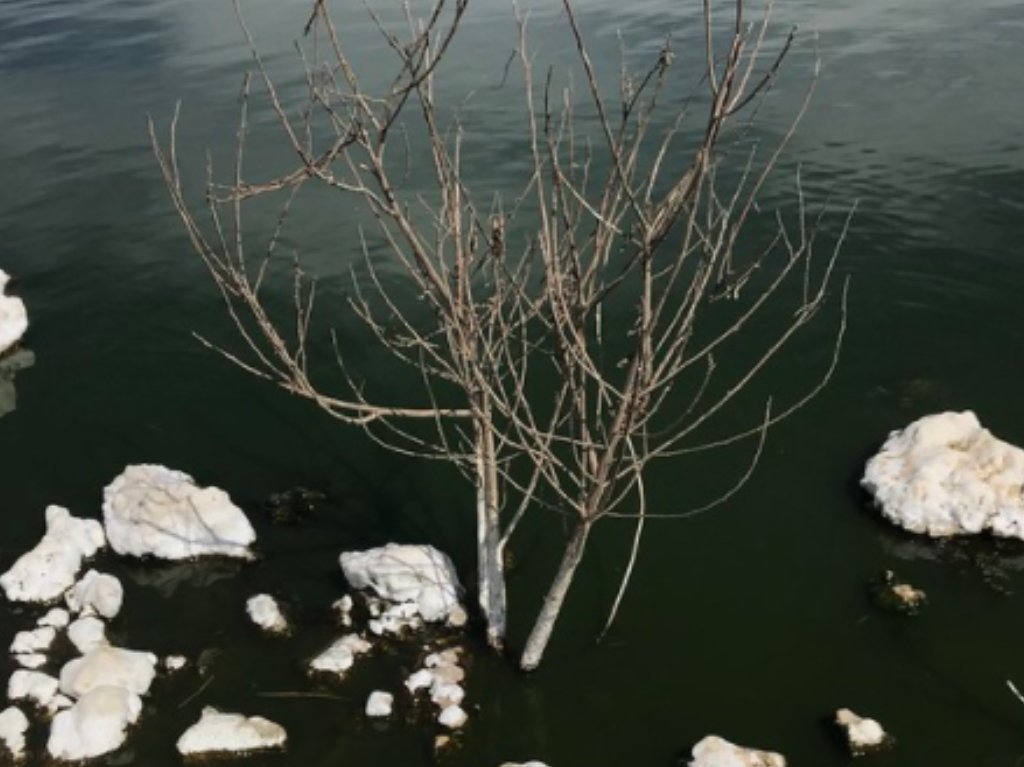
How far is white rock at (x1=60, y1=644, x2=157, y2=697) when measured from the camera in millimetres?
9391

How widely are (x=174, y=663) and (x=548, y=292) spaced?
5659 millimetres

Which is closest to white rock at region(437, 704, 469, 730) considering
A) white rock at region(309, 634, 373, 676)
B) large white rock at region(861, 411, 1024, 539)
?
white rock at region(309, 634, 373, 676)

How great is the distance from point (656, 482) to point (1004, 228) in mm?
9792

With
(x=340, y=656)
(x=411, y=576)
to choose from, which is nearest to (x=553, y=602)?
(x=411, y=576)

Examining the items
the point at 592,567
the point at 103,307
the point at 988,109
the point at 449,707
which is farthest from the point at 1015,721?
the point at 988,109

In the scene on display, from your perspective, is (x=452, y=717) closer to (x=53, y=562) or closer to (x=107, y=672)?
(x=107, y=672)

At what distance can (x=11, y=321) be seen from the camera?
15852mm

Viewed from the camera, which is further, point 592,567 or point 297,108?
point 297,108

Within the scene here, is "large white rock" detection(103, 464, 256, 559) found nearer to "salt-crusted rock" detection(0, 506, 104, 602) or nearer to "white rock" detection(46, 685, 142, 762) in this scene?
"salt-crusted rock" detection(0, 506, 104, 602)

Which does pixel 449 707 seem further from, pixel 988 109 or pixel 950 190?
pixel 988 109

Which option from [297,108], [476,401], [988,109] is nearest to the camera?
[476,401]

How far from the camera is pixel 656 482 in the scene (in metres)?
12.5

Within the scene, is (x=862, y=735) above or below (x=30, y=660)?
below

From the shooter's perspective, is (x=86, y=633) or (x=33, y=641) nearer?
(x=33, y=641)
